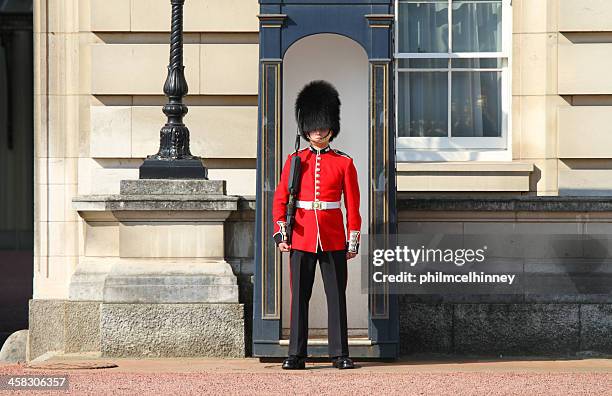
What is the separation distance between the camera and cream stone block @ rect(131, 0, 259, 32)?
12.8 m

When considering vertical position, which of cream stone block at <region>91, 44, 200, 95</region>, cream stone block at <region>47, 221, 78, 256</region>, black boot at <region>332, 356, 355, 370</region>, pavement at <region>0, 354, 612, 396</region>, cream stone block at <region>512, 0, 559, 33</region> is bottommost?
pavement at <region>0, 354, 612, 396</region>

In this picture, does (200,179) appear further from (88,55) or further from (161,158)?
(88,55)

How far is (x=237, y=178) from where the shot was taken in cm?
1280

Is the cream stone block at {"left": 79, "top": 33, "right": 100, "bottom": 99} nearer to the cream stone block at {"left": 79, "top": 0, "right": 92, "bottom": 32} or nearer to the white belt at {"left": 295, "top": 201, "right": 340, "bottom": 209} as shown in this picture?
the cream stone block at {"left": 79, "top": 0, "right": 92, "bottom": 32}

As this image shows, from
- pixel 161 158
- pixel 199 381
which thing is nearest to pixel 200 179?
pixel 161 158

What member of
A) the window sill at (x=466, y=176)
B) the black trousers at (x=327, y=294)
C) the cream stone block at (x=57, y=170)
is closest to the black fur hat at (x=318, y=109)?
the black trousers at (x=327, y=294)

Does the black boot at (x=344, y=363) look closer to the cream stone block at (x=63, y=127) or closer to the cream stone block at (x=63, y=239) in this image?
the cream stone block at (x=63, y=239)

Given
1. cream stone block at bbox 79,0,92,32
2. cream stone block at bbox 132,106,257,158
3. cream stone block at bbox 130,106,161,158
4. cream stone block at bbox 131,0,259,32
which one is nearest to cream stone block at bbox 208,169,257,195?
cream stone block at bbox 132,106,257,158

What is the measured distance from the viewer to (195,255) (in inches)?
431

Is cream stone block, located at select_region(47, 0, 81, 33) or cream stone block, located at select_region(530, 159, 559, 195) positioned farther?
A: cream stone block, located at select_region(47, 0, 81, 33)

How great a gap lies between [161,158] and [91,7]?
87.0 inches

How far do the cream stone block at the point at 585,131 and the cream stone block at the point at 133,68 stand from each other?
2.92 m

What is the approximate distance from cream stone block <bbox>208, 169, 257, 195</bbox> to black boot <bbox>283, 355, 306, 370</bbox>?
2.78 meters

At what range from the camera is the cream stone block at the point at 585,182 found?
499 inches
